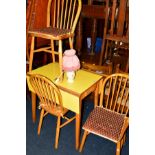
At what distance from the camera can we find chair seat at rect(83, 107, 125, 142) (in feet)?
5.81

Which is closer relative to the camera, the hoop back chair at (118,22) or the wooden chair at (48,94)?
the wooden chair at (48,94)

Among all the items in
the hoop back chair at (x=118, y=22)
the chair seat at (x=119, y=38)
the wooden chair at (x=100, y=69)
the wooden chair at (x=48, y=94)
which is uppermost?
the hoop back chair at (x=118, y=22)

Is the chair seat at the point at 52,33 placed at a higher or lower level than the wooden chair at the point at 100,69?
higher

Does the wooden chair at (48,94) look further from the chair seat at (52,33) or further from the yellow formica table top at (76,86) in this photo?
the chair seat at (52,33)

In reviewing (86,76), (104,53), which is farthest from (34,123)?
(104,53)

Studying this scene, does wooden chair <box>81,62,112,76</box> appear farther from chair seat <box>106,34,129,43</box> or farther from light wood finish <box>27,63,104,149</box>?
chair seat <box>106,34,129,43</box>

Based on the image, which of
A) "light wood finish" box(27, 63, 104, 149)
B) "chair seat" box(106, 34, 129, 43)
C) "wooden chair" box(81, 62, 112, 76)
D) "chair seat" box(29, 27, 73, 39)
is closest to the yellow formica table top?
"light wood finish" box(27, 63, 104, 149)

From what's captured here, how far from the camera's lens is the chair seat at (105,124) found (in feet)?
5.81

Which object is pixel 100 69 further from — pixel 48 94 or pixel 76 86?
pixel 48 94

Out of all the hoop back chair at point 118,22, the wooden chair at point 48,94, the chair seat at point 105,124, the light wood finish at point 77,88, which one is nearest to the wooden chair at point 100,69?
the light wood finish at point 77,88

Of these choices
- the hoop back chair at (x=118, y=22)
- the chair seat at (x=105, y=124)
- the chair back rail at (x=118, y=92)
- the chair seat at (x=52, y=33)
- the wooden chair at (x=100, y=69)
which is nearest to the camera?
the chair seat at (x=105, y=124)
